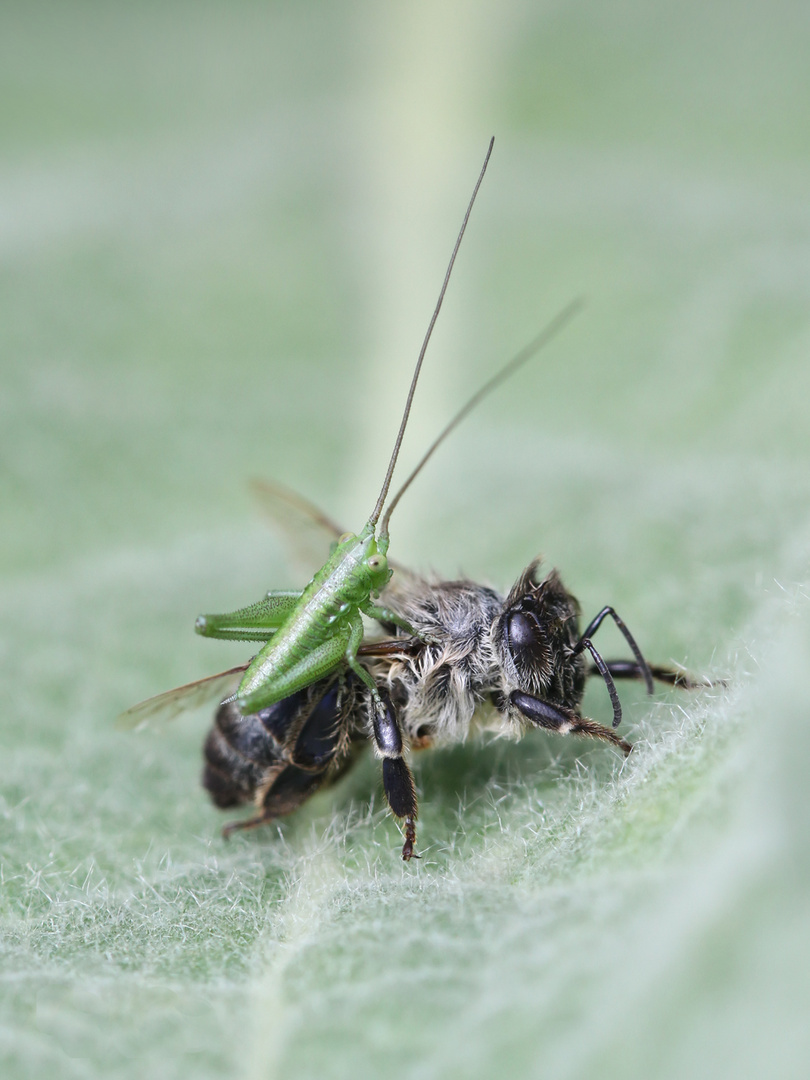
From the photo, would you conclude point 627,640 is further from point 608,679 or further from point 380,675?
point 380,675

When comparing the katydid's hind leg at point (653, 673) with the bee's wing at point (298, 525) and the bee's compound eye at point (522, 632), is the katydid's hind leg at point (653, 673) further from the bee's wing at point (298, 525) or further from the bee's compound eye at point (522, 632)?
the bee's wing at point (298, 525)

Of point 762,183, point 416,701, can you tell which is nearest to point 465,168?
point 762,183

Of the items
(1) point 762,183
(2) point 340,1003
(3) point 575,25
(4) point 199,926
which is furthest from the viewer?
(3) point 575,25

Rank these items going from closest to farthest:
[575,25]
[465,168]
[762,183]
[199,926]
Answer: [199,926]
[762,183]
[465,168]
[575,25]

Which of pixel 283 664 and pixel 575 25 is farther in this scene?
pixel 575 25

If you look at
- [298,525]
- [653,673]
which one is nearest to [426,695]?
[653,673]

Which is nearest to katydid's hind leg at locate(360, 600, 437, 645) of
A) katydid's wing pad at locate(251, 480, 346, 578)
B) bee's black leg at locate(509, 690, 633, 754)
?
bee's black leg at locate(509, 690, 633, 754)

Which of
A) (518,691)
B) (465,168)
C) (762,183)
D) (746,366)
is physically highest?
(762,183)

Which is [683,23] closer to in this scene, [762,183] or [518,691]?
[762,183]
